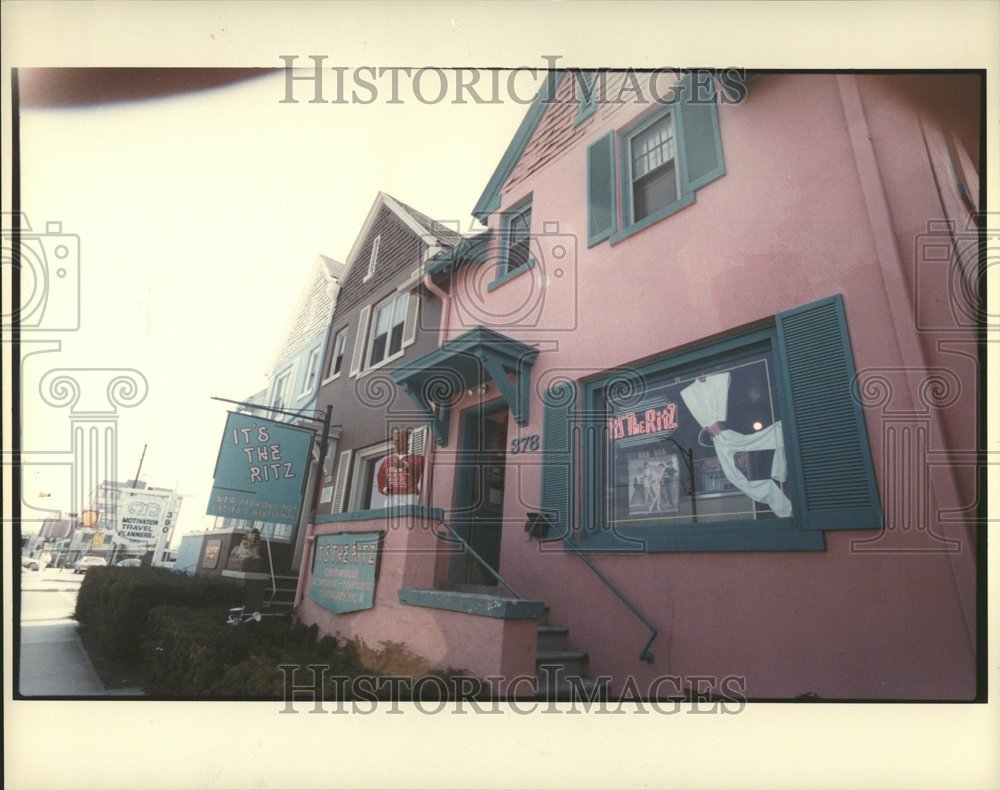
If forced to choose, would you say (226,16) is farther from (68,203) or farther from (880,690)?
(880,690)

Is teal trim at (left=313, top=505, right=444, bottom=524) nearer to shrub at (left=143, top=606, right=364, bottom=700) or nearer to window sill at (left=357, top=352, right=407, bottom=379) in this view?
shrub at (left=143, top=606, right=364, bottom=700)

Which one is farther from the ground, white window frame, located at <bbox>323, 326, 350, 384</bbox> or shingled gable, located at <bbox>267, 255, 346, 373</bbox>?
shingled gable, located at <bbox>267, 255, 346, 373</bbox>

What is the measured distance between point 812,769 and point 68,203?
6.28 meters

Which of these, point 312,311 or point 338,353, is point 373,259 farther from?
point 312,311

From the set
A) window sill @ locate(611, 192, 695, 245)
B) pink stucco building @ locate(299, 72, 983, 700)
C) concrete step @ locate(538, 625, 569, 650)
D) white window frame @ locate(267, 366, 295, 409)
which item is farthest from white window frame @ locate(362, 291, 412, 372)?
concrete step @ locate(538, 625, 569, 650)

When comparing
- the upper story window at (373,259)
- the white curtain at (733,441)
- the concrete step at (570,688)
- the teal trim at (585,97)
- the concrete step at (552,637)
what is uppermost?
the upper story window at (373,259)

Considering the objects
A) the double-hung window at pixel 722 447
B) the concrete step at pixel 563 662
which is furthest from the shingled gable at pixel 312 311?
the concrete step at pixel 563 662

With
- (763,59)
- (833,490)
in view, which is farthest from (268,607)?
(763,59)

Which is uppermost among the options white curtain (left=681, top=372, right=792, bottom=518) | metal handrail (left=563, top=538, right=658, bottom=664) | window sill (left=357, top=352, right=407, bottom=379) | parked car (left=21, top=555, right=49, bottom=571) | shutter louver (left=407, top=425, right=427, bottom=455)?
window sill (left=357, top=352, right=407, bottom=379)

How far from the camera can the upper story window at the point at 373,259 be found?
932 centimetres

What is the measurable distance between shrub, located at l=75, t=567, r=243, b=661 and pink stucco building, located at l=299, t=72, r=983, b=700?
1.77 m

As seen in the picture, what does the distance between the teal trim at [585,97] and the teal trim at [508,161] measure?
1.21 feet

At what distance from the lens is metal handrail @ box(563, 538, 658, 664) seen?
12.9 ft

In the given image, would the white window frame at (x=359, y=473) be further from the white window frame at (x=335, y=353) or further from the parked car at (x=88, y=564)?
the parked car at (x=88, y=564)
